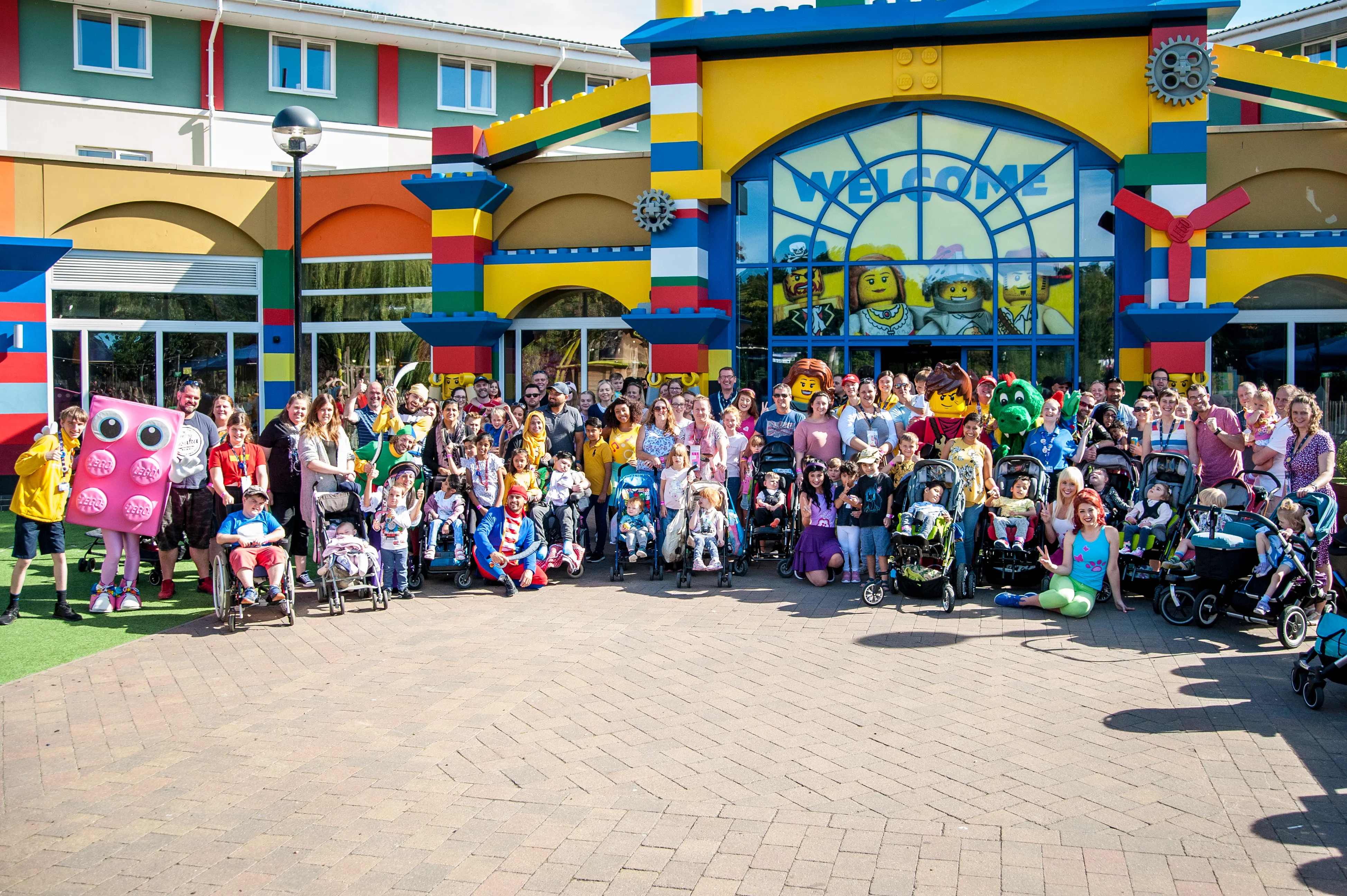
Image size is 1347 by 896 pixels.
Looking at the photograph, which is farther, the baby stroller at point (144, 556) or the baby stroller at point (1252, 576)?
the baby stroller at point (144, 556)

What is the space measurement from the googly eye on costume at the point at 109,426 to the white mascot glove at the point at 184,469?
0.50 meters

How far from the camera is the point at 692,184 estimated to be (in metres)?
15.3

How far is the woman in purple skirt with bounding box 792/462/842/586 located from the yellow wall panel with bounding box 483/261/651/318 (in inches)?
265

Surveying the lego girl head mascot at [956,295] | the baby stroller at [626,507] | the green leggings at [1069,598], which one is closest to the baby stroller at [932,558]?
the green leggings at [1069,598]

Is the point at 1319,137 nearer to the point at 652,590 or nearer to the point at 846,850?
the point at 652,590

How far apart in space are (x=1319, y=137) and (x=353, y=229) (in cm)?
1438

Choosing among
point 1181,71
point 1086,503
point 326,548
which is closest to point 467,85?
point 1181,71

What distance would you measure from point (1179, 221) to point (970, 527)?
21.4 ft

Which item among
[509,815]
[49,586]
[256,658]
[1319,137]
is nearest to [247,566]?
[256,658]

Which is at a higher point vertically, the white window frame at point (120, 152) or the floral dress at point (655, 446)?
the white window frame at point (120, 152)

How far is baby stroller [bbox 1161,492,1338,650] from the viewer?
25.8 ft

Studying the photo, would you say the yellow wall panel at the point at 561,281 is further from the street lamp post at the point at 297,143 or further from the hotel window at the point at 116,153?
the hotel window at the point at 116,153

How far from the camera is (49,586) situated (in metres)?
10.2

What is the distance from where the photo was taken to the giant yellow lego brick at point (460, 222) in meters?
16.6
